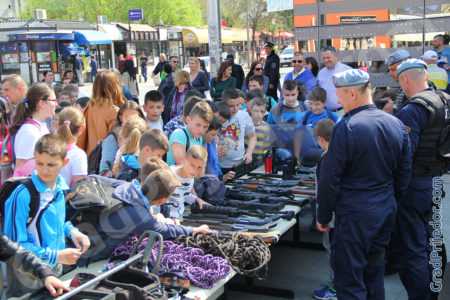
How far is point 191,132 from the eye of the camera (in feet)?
15.0

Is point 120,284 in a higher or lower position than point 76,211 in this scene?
lower

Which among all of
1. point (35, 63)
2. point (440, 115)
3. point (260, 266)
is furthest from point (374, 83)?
point (35, 63)

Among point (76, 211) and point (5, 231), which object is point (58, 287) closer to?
point (5, 231)

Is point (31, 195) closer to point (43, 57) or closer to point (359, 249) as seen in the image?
point (359, 249)

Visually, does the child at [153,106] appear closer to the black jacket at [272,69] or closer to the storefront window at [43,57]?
the black jacket at [272,69]

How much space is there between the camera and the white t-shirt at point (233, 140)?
18.8ft

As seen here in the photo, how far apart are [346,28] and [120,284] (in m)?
7.66

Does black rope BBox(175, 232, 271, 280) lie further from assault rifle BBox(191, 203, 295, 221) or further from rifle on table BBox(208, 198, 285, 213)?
rifle on table BBox(208, 198, 285, 213)

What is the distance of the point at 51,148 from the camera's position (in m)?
2.85

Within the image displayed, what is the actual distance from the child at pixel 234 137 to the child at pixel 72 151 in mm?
1974

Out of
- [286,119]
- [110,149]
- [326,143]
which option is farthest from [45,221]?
[286,119]

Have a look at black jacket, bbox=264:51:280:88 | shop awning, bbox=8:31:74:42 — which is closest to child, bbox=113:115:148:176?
black jacket, bbox=264:51:280:88

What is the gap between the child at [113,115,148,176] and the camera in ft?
13.7

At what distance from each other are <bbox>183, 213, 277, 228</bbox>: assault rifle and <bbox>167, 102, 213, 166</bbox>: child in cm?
69
